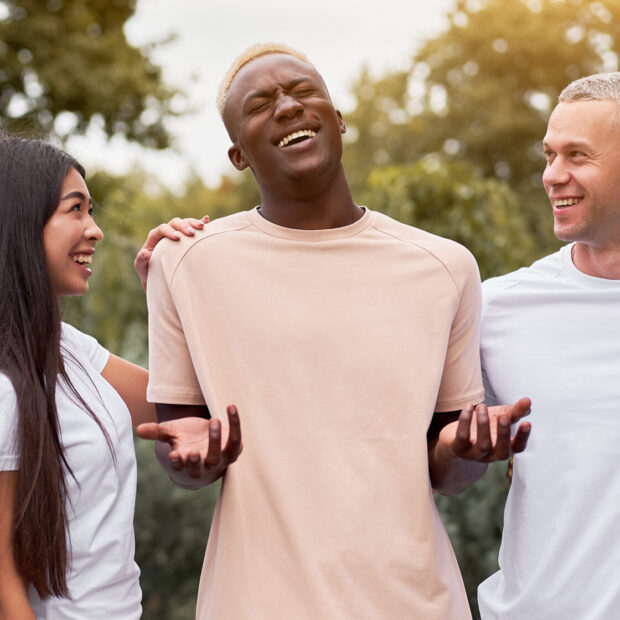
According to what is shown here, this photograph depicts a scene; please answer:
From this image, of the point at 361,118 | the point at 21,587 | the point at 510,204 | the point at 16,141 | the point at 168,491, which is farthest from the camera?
the point at 361,118

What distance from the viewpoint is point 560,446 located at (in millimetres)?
2854

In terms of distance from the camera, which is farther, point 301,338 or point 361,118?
point 361,118

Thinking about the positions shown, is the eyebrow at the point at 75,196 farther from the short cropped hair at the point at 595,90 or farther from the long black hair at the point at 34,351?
the short cropped hair at the point at 595,90

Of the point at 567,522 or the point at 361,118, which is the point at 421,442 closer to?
the point at 567,522

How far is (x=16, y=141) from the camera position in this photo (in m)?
2.83

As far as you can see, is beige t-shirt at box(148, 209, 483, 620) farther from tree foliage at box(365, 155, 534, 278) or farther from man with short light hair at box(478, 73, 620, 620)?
tree foliage at box(365, 155, 534, 278)

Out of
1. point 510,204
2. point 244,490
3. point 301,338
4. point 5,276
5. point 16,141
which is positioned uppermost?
point 16,141

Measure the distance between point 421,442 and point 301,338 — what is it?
1.44 ft

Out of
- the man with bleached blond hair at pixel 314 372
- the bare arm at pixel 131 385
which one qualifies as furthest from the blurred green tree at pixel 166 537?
the man with bleached blond hair at pixel 314 372

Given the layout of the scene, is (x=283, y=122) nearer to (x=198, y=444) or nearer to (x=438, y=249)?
(x=438, y=249)

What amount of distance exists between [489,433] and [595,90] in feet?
4.43

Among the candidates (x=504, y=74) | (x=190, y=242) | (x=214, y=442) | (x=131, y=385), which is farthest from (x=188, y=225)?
(x=504, y=74)

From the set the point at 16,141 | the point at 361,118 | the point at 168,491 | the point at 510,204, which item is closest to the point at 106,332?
the point at 168,491

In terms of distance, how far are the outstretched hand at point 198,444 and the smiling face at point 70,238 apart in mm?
586
